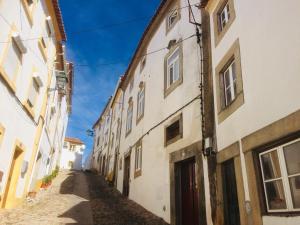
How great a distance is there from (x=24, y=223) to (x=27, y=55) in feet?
18.2

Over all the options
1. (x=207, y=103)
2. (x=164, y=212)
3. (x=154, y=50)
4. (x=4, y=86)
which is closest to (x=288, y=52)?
(x=207, y=103)

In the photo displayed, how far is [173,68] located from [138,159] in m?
5.00

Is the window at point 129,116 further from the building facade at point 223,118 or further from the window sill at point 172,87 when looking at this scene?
the window sill at point 172,87

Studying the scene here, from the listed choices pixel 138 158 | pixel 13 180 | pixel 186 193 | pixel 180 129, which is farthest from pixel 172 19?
pixel 13 180

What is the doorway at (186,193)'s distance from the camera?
25.5 feet

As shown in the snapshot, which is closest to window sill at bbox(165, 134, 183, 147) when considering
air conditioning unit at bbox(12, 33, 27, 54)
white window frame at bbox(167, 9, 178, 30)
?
white window frame at bbox(167, 9, 178, 30)

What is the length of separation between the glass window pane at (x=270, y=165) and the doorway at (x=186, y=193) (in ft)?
9.81

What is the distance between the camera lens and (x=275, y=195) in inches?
187

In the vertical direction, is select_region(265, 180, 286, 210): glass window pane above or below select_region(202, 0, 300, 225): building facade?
below

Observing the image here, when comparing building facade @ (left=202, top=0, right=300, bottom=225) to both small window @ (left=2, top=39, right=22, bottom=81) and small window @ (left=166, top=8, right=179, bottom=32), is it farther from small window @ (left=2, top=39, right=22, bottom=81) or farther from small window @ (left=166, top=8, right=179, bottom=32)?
small window @ (left=2, top=39, right=22, bottom=81)

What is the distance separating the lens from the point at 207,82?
812cm

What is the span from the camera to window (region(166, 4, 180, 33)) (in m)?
11.7

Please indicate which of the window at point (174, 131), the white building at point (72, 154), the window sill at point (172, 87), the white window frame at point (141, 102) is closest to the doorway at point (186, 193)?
the window at point (174, 131)

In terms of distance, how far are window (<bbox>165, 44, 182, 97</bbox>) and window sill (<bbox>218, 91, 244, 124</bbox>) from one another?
3028 mm
